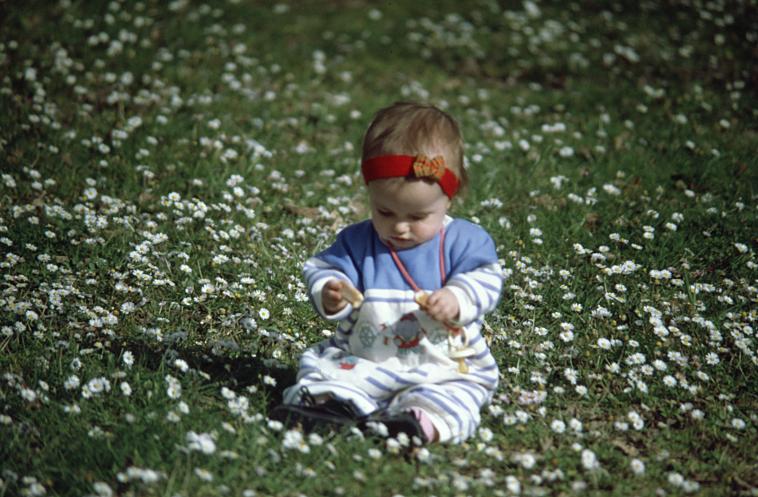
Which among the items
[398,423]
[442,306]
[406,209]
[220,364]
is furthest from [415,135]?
[220,364]

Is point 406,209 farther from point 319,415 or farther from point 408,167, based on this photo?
point 319,415

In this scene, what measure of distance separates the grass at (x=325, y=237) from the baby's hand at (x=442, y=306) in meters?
0.62

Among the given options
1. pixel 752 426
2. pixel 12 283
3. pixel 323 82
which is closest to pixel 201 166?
pixel 12 283

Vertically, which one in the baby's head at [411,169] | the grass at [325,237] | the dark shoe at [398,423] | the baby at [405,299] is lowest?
the grass at [325,237]

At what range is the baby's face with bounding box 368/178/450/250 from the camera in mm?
3768

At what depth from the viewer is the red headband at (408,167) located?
3.69m

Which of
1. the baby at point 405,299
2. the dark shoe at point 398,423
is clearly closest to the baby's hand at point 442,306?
the baby at point 405,299

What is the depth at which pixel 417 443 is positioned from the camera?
3852mm

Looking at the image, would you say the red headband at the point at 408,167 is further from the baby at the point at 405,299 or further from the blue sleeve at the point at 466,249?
the blue sleeve at the point at 466,249

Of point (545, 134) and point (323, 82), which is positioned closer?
point (545, 134)

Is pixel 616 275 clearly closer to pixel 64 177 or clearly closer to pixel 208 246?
pixel 208 246

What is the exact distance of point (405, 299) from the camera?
3.99 m

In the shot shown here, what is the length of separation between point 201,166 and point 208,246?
1.36m

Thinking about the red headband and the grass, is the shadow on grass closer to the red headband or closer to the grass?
the grass
